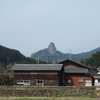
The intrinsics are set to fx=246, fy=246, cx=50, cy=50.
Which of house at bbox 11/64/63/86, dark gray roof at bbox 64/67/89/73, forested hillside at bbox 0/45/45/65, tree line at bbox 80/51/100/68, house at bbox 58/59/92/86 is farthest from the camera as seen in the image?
tree line at bbox 80/51/100/68

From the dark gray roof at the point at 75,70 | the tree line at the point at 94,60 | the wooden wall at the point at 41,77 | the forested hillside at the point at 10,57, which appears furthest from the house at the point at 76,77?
the tree line at the point at 94,60

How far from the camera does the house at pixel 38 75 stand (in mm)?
44344

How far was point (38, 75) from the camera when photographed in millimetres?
44844

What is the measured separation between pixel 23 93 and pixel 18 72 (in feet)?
72.0

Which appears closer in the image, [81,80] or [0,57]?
[81,80]

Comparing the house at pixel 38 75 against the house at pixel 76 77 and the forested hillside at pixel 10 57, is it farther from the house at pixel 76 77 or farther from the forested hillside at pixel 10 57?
the forested hillside at pixel 10 57

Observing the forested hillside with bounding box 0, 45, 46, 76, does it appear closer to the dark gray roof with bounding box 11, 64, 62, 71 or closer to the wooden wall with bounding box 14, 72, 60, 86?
the dark gray roof with bounding box 11, 64, 62, 71

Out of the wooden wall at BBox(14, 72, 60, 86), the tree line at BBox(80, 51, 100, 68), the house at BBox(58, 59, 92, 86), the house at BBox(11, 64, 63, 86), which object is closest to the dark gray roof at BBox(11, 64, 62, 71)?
the house at BBox(11, 64, 63, 86)

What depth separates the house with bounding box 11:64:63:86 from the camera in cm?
4434

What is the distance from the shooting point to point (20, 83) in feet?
148

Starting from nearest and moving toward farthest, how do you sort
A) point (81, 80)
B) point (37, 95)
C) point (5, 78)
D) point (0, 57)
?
point (37, 95)
point (5, 78)
point (81, 80)
point (0, 57)

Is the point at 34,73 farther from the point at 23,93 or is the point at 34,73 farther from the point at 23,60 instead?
the point at 23,60

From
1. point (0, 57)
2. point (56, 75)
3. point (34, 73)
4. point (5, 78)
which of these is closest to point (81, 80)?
point (56, 75)

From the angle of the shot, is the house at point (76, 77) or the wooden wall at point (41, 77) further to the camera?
the house at point (76, 77)
